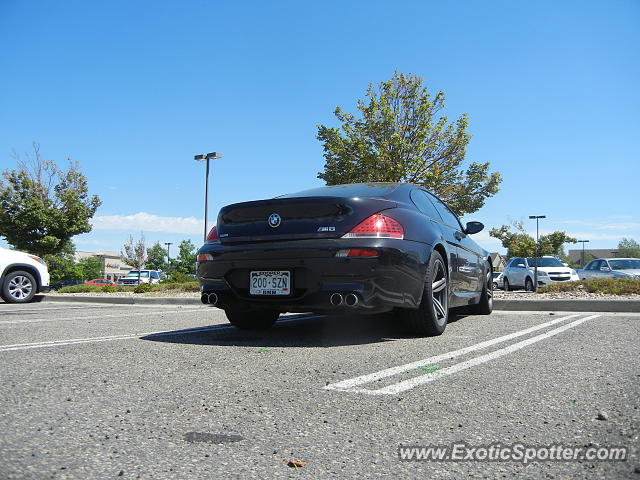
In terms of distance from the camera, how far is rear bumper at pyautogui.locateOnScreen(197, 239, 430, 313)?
4.02 meters

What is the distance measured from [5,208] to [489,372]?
2871cm

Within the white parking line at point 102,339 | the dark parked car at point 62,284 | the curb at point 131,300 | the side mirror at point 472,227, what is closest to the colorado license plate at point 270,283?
the white parking line at point 102,339

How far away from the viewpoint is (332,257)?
4.06 m

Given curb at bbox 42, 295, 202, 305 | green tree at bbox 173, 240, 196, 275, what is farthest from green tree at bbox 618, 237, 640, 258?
curb at bbox 42, 295, 202, 305

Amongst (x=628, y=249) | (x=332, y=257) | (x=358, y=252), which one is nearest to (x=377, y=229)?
(x=358, y=252)

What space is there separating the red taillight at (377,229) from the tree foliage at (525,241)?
161 ft

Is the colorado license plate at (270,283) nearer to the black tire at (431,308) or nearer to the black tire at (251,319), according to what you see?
the black tire at (251,319)

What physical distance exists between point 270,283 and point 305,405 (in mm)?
2041

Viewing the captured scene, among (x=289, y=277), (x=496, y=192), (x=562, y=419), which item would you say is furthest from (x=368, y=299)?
(x=496, y=192)

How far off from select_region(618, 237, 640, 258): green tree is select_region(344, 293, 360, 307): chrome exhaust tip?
100.0m

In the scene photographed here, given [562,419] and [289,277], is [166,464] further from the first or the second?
[289,277]

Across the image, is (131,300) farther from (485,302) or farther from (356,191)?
(356,191)

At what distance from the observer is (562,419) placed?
6.87ft

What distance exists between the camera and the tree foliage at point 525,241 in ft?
170
